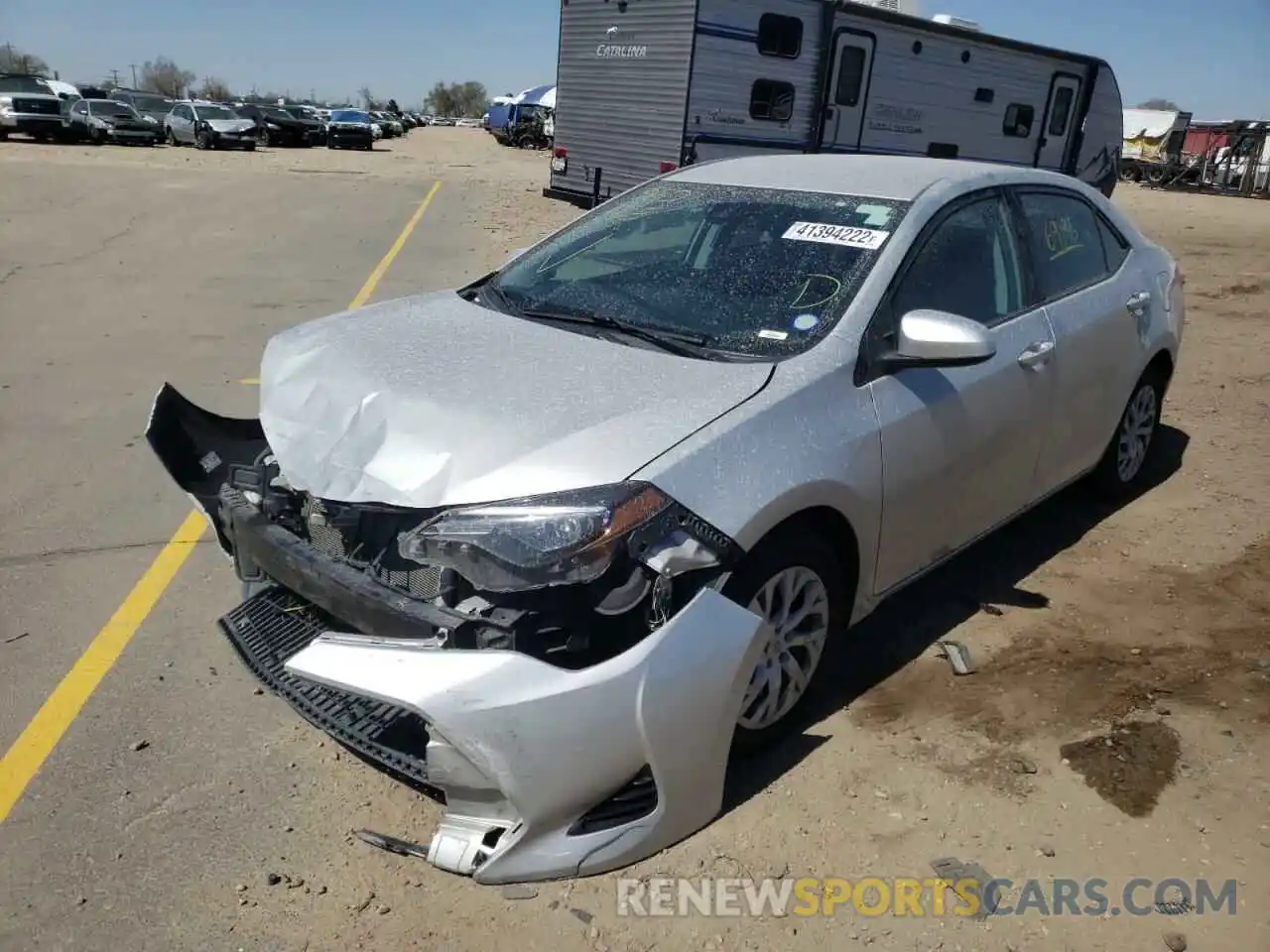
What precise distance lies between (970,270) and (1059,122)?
1664cm

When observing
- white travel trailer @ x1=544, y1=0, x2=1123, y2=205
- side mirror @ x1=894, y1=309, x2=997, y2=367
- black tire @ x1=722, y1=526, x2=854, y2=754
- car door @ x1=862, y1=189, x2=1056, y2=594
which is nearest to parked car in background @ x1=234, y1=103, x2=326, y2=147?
white travel trailer @ x1=544, y1=0, x2=1123, y2=205

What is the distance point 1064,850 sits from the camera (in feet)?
8.96

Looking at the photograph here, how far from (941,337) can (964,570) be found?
5.59 ft

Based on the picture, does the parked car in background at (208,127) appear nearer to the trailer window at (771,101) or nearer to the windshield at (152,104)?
the windshield at (152,104)

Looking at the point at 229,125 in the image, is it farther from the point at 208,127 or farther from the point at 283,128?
the point at 283,128

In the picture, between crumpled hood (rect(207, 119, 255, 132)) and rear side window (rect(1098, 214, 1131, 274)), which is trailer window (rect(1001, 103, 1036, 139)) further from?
crumpled hood (rect(207, 119, 255, 132))

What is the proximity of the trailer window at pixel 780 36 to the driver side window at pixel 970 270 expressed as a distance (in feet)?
33.6

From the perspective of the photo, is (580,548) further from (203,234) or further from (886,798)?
(203,234)

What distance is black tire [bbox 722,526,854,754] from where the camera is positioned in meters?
2.70

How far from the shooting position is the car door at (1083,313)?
406 cm

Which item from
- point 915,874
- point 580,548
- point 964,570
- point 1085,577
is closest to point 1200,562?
point 1085,577

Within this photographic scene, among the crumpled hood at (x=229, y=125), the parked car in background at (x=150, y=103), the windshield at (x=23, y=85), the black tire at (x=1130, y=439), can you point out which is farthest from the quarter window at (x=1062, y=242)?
the parked car in background at (x=150, y=103)

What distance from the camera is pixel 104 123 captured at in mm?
32844

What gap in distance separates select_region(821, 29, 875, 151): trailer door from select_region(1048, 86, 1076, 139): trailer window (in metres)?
5.44
